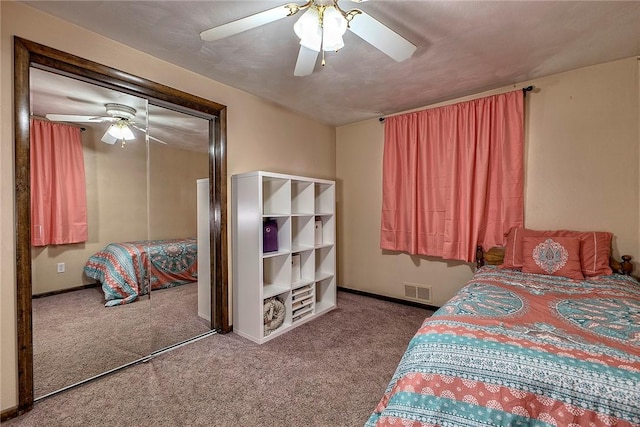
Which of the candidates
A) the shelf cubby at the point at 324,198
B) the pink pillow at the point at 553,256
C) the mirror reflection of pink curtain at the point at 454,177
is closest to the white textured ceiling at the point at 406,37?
the mirror reflection of pink curtain at the point at 454,177

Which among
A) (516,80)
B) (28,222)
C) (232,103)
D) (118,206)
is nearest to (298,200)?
(232,103)

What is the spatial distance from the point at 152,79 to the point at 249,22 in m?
1.20

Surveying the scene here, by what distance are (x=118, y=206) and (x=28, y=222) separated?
0.59m

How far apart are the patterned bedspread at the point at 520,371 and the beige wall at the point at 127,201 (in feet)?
7.34

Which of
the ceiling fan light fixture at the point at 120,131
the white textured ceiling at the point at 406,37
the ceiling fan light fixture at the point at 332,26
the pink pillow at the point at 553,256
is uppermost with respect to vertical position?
the white textured ceiling at the point at 406,37

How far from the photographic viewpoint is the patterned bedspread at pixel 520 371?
86 centimetres

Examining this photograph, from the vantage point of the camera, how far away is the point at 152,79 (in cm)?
216

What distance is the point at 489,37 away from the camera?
1.90 metres

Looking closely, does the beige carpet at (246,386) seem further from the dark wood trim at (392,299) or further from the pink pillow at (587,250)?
the pink pillow at (587,250)

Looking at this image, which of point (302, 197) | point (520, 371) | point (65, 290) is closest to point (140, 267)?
point (65, 290)

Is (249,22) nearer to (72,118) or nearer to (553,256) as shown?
(72,118)

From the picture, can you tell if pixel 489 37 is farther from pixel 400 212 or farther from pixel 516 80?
pixel 400 212

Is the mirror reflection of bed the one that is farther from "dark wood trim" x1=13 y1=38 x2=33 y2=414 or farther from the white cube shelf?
the white cube shelf

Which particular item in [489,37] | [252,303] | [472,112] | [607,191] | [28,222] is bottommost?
[252,303]
